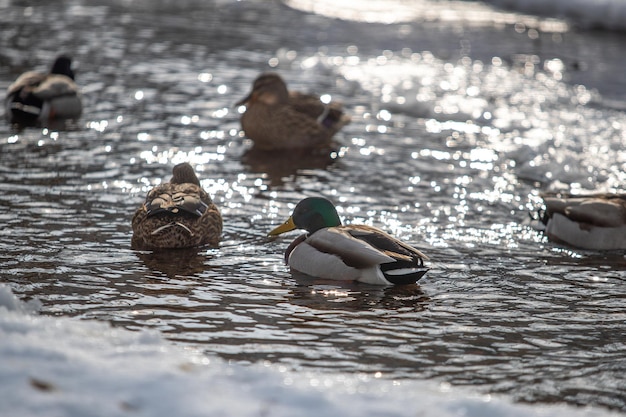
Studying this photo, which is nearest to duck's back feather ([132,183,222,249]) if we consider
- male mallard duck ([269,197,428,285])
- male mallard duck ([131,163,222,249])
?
male mallard duck ([131,163,222,249])

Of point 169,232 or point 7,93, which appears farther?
point 7,93

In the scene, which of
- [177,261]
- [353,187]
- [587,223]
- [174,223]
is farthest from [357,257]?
[353,187]

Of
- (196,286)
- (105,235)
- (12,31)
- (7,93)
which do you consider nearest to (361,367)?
(196,286)

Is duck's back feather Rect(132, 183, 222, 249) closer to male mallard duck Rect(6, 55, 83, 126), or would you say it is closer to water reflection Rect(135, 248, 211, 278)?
water reflection Rect(135, 248, 211, 278)

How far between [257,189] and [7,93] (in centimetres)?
455

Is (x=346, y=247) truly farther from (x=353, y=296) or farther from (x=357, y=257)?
(x=353, y=296)

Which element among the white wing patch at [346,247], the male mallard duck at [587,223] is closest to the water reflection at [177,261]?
the white wing patch at [346,247]

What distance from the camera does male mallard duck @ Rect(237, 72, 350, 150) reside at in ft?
40.0

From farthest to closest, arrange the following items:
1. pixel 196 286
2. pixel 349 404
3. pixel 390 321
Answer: pixel 196 286
pixel 390 321
pixel 349 404

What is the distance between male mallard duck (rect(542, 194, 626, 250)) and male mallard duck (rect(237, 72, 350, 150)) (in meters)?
3.76

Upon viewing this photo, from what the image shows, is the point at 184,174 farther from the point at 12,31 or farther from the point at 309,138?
the point at 12,31

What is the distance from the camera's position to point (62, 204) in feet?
30.9

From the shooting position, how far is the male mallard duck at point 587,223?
8.93 metres

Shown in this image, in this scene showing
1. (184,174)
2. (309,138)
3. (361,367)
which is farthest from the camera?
(309,138)
